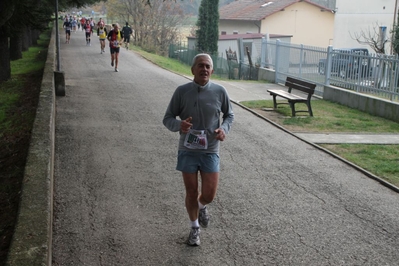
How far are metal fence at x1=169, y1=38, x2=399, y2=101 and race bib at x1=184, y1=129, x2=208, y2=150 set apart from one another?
9.68 m

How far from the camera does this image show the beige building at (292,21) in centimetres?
5066

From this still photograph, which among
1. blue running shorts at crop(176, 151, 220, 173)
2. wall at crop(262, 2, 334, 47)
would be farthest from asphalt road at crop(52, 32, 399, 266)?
wall at crop(262, 2, 334, 47)

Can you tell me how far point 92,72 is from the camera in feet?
69.9

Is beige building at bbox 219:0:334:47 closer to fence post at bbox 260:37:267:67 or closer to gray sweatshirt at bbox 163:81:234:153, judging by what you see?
fence post at bbox 260:37:267:67

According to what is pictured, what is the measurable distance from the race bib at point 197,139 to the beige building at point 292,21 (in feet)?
151

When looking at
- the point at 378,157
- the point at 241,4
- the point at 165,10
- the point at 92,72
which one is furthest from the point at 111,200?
the point at 241,4

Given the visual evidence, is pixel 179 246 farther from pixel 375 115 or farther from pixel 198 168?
pixel 375 115

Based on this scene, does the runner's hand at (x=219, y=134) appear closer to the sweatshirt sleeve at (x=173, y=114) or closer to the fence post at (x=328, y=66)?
the sweatshirt sleeve at (x=173, y=114)

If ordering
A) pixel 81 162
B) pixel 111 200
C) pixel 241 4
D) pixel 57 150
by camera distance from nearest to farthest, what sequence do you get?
pixel 111 200
pixel 81 162
pixel 57 150
pixel 241 4

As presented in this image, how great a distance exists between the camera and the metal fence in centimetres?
1409

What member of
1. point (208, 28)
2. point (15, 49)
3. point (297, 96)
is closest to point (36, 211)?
point (297, 96)

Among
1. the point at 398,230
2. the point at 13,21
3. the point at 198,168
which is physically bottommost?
the point at 398,230

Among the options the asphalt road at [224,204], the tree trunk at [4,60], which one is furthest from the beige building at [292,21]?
the asphalt road at [224,204]

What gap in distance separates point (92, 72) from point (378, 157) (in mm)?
14171
